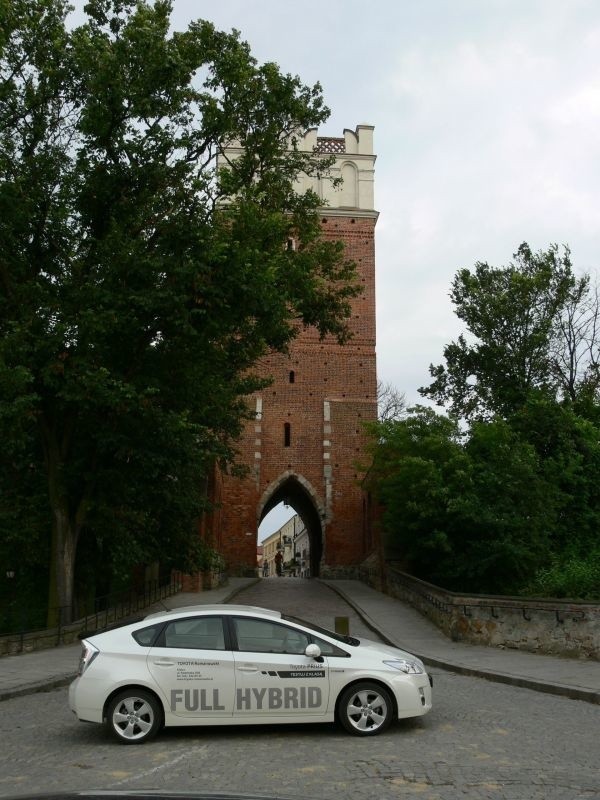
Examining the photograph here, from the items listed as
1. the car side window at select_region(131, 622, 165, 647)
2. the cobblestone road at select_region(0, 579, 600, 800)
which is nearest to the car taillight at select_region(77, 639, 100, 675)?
the car side window at select_region(131, 622, 165, 647)

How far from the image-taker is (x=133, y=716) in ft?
23.8

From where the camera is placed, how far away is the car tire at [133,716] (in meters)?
7.19

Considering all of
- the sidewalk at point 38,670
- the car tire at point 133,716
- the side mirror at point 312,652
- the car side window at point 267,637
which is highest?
the car side window at point 267,637

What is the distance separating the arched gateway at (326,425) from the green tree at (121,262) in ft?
66.7

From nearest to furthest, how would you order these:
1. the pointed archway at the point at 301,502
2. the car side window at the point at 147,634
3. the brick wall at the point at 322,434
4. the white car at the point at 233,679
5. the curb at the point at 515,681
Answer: the white car at the point at 233,679 < the car side window at the point at 147,634 < the curb at the point at 515,681 < the brick wall at the point at 322,434 < the pointed archway at the point at 301,502

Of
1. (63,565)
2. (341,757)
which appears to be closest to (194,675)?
(341,757)

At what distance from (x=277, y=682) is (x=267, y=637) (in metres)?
0.46

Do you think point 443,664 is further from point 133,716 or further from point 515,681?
point 133,716

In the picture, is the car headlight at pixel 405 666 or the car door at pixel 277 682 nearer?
the car door at pixel 277 682

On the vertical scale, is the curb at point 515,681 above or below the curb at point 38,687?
above

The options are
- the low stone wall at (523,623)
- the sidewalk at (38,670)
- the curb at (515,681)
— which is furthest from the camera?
the low stone wall at (523,623)

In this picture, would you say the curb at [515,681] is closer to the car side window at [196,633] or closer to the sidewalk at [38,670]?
the car side window at [196,633]

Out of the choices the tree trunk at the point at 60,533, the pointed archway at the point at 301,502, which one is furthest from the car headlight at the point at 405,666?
the pointed archway at the point at 301,502

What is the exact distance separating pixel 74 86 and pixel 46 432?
277 inches
